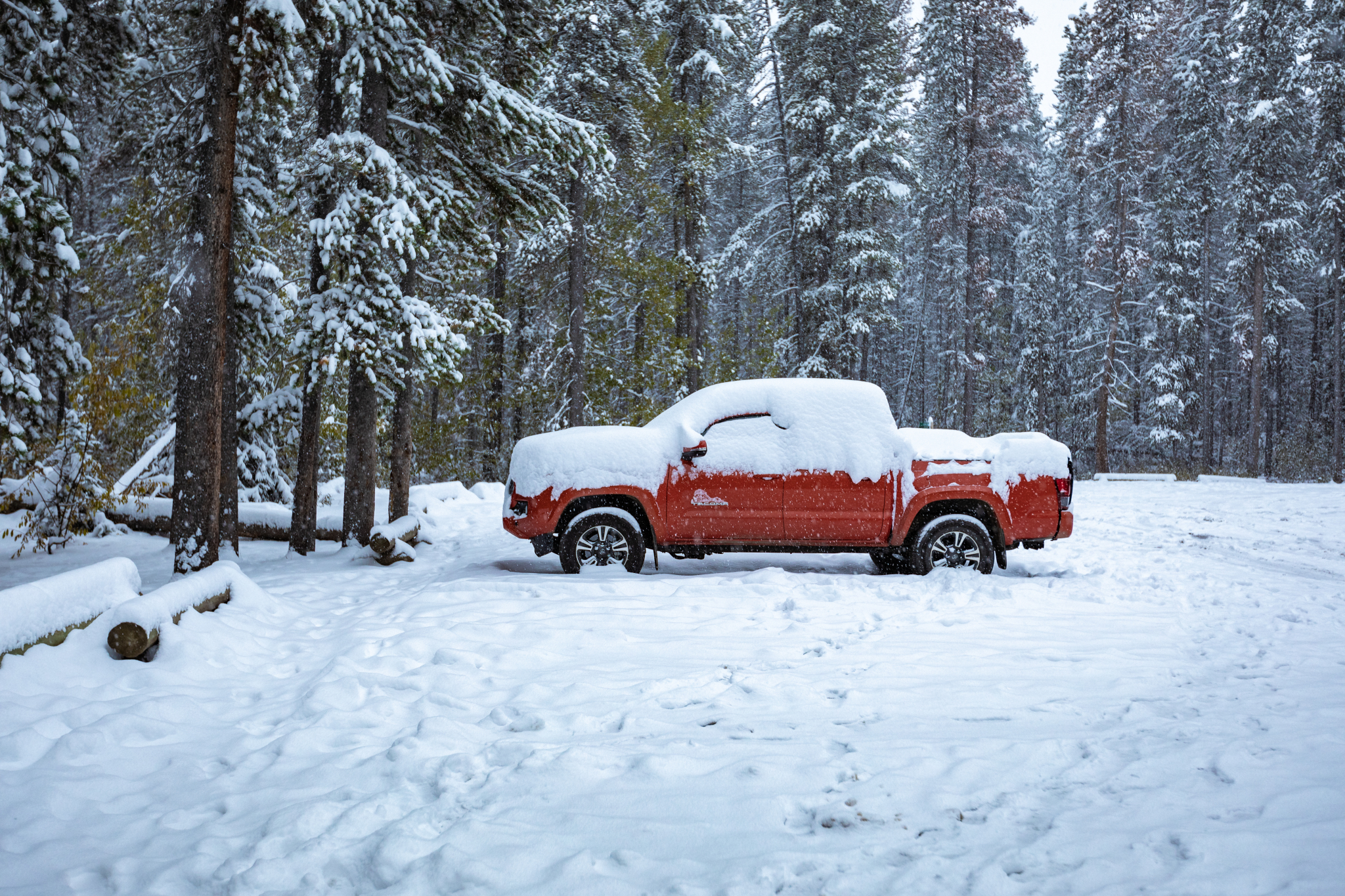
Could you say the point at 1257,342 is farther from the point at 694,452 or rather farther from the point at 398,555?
the point at 398,555

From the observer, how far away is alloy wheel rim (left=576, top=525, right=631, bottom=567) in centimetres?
834

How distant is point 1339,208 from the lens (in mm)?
26312

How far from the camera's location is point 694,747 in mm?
3725

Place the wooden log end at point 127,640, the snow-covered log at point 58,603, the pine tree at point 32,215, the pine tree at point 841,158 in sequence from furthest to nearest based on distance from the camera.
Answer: the pine tree at point 841,158, the pine tree at point 32,215, the wooden log end at point 127,640, the snow-covered log at point 58,603

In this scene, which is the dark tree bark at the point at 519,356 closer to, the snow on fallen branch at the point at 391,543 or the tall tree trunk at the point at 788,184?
the snow on fallen branch at the point at 391,543

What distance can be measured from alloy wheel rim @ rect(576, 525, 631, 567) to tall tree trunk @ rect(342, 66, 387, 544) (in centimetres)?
356

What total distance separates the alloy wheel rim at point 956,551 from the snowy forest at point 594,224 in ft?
20.2

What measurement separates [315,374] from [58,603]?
466 centimetres

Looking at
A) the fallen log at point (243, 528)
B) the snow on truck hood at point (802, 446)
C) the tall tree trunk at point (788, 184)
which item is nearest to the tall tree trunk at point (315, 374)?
the fallen log at point (243, 528)

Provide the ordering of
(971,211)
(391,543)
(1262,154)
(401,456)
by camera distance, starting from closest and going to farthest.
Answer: (391,543) < (401,456) < (971,211) < (1262,154)

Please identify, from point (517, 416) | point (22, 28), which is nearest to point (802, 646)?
point (22, 28)

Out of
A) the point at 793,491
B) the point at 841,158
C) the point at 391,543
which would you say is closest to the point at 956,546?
the point at 793,491

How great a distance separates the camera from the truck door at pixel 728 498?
8.12 metres

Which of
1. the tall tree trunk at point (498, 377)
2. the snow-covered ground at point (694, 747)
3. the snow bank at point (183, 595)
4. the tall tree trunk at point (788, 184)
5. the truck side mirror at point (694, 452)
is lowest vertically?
the snow-covered ground at point (694, 747)
